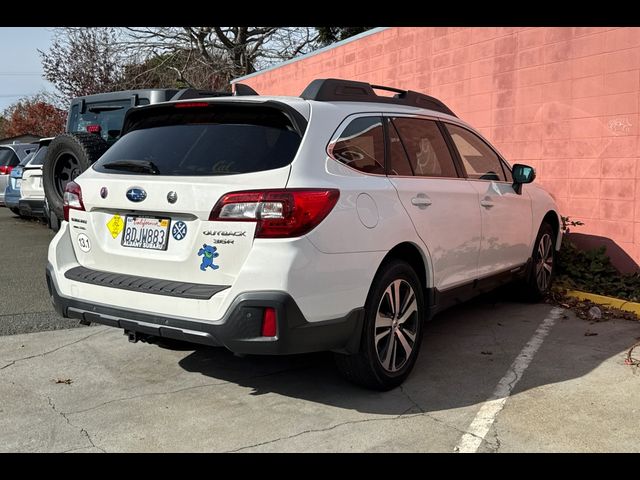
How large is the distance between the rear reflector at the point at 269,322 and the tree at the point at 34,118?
114ft

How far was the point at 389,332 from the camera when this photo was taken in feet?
12.7

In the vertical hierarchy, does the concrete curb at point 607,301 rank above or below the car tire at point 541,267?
below

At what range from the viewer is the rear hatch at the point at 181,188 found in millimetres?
3252

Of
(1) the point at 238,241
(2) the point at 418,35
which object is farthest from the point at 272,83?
(1) the point at 238,241

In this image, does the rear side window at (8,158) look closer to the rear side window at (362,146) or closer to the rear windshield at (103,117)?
the rear windshield at (103,117)

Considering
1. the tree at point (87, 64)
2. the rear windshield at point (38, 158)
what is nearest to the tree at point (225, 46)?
the tree at point (87, 64)

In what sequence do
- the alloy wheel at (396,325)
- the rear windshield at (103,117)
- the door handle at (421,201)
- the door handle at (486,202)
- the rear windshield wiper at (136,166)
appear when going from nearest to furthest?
1. the rear windshield wiper at (136,166)
2. the alloy wheel at (396,325)
3. the door handle at (421,201)
4. the door handle at (486,202)
5. the rear windshield at (103,117)

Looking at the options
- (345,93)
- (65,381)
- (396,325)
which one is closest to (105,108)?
(65,381)

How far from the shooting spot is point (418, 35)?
9.50 m

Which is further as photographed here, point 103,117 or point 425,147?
point 103,117

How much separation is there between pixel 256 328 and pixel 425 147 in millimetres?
2079

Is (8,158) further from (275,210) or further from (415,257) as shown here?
(275,210)
